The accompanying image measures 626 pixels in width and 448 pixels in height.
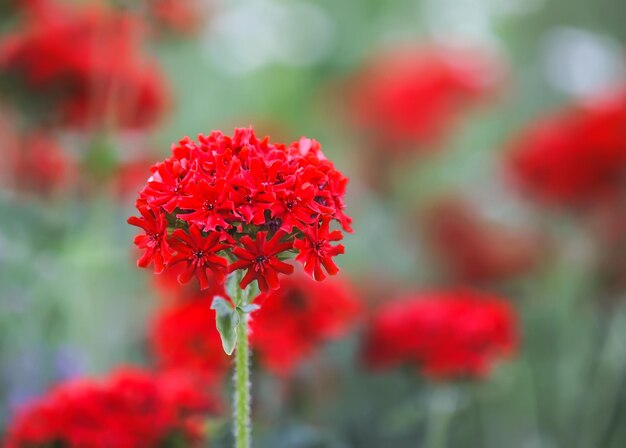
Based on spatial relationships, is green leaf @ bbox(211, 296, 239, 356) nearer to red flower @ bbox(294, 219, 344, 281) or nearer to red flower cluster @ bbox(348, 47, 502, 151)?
red flower @ bbox(294, 219, 344, 281)

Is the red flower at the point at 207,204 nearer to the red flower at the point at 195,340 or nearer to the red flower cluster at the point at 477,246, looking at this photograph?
the red flower at the point at 195,340

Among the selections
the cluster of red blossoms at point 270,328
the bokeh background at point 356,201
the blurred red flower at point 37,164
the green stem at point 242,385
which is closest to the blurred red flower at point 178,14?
the bokeh background at point 356,201

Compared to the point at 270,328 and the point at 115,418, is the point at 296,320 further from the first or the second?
the point at 115,418

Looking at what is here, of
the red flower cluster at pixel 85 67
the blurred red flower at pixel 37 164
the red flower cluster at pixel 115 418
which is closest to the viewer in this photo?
the red flower cluster at pixel 115 418

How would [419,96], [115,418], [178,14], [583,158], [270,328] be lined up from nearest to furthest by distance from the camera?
[115,418], [270,328], [178,14], [583,158], [419,96]

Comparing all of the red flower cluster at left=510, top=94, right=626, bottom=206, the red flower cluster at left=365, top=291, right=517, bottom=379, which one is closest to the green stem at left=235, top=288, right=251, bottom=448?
the red flower cluster at left=365, top=291, right=517, bottom=379

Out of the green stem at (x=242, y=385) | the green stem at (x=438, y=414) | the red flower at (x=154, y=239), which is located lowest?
the green stem at (x=242, y=385)

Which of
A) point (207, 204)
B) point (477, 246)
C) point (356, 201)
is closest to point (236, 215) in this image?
point (207, 204)

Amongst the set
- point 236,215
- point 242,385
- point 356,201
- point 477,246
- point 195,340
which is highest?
point 356,201
